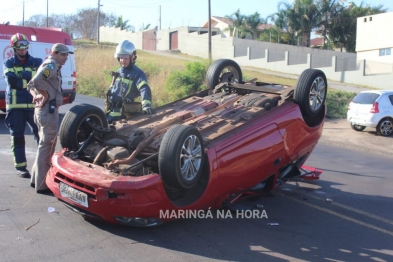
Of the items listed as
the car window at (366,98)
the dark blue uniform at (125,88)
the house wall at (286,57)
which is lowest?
the car window at (366,98)

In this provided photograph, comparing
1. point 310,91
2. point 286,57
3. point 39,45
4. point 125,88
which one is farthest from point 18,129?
point 286,57

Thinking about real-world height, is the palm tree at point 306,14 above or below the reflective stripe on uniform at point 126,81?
above

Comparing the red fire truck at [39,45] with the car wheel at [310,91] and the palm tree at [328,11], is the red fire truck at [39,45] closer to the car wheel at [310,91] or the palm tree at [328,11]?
the car wheel at [310,91]

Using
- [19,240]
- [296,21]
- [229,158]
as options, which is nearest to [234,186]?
[229,158]

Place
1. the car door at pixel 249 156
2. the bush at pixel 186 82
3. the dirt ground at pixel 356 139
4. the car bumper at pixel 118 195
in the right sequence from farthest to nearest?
the bush at pixel 186 82
the dirt ground at pixel 356 139
the car door at pixel 249 156
the car bumper at pixel 118 195

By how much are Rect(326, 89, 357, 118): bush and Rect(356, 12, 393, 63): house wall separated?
15714 millimetres

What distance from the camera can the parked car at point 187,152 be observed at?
177 inches

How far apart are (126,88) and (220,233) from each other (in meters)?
2.40

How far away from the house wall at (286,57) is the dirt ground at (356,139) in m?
15.0

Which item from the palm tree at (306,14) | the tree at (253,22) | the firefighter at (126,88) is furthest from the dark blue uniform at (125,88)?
the tree at (253,22)

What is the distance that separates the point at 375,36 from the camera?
34.9 m

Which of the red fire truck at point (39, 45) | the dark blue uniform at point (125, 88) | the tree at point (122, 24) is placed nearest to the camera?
the dark blue uniform at point (125, 88)

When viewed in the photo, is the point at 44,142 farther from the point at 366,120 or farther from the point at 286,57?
the point at 286,57

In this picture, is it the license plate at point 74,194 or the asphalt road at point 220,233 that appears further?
the license plate at point 74,194
